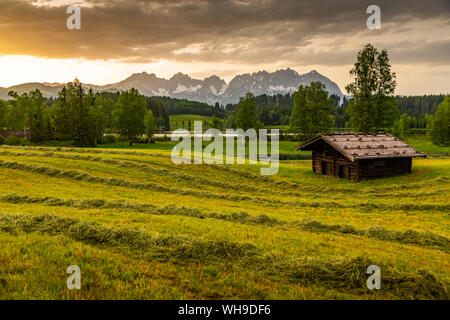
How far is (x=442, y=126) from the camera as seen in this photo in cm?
8019

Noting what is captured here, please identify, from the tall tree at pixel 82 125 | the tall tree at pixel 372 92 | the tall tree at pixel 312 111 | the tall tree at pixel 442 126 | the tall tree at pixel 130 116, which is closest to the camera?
the tall tree at pixel 372 92

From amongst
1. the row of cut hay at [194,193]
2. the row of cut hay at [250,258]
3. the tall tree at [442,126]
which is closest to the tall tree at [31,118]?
the row of cut hay at [194,193]

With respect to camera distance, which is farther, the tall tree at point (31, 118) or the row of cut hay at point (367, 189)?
the tall tree at point (31, 118)

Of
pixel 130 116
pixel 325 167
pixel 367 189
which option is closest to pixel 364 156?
pixel 367 189

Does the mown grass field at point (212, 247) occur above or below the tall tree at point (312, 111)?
below

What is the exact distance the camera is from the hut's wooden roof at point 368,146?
31.6 meters

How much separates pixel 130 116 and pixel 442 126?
81.6 metres

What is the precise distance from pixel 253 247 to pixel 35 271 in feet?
19.6

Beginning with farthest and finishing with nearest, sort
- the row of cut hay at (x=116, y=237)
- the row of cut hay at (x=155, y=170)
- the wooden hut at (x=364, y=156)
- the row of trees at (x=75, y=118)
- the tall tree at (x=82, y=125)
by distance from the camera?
the row of trees at (x=75, y=118) → the tall tree at (x=82, y=125) → the wooden hut at (x=364, y=156) → the row of cut hay at (x=155, y=170) → the row of cut hay at (x=116, y=237)

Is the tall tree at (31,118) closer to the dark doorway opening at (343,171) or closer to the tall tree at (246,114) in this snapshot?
the tall tree at (246,114)

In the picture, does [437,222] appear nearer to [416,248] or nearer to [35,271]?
[416,248]

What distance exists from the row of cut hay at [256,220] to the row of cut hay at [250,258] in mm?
4428

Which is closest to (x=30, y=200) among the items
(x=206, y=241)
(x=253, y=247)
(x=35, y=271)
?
(x=35, y=271)
